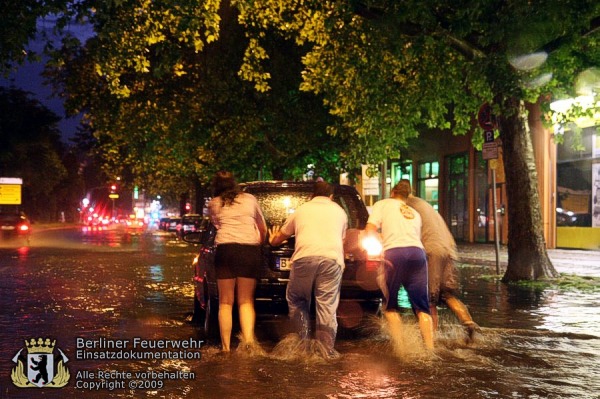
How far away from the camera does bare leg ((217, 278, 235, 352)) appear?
7.83 m

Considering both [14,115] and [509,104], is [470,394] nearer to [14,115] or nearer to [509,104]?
[509,104]

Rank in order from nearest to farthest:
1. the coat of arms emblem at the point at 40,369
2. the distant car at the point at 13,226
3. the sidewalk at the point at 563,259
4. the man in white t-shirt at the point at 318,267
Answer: the coat of arms emblem at the point at 40,369
the man in white t-shirt at the point at 318,267
the sidewalk at the point at 563,259
the distant car at the point at 13,226

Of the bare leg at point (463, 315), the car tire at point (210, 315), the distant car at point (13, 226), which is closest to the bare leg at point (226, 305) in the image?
the car tire at point (210, 315)

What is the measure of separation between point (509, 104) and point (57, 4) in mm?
8671

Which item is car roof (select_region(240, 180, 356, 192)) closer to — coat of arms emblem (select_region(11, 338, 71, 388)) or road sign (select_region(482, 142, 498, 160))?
coat of arms emblem (select_region(11, 338, 71, 388))

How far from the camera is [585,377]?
6.88 meters

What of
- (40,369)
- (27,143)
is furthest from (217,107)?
(27,143)

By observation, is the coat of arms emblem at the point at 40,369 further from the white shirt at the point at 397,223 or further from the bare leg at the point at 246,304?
the white shirt at the point at 397,223

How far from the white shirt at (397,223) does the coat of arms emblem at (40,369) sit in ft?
11.1

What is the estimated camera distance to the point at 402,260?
7965 mm

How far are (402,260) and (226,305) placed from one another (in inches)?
72.5

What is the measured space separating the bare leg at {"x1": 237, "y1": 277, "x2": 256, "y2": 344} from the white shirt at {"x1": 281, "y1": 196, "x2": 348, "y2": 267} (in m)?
0.56

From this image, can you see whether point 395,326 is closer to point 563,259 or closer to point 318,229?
point 318,229

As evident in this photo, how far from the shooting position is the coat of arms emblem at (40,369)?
6.56 metres
